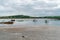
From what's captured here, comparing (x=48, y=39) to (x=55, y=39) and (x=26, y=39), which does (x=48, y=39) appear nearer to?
(x=55, y=39)

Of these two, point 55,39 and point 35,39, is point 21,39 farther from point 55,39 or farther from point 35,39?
point 55,39

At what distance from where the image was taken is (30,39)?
71.8ft

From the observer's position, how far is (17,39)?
2195 cm

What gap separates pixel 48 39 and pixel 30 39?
2414mm

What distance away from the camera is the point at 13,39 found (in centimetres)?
2194

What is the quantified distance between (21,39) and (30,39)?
122cm

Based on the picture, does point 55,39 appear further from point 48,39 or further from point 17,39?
point 17,39

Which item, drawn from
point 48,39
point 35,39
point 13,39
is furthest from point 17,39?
point 48,39

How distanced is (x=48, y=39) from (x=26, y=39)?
9.73 ft

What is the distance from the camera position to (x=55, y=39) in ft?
70.4

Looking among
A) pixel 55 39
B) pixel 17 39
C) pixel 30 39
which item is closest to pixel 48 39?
pixel 55 39

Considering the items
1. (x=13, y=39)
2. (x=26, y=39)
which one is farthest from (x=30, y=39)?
(x=13, y=39)

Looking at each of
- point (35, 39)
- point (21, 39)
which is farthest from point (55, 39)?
point (21, 39)

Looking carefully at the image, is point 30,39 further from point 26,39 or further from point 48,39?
point 48,39
